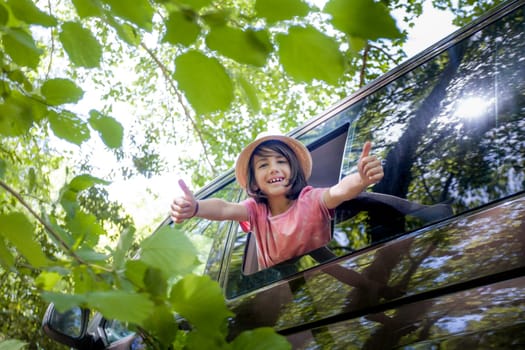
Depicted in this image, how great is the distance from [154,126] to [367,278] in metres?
12.4

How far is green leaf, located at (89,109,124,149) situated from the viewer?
3.43ft

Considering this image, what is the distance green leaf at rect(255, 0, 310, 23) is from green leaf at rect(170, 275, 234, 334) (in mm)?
334

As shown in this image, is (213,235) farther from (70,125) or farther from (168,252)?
(168,252)

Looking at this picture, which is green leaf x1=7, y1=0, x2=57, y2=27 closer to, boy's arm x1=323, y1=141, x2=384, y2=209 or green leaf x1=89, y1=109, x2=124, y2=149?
green leaf x1=89, y1=109, x2=124, y2=149

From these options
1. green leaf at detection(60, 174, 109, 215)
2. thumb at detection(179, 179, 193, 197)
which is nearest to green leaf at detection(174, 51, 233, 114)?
green leaf at detection(60, 174, 109, 215)

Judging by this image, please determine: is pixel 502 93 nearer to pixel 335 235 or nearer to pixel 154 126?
pixel 335 235

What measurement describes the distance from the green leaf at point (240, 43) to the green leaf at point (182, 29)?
3cm

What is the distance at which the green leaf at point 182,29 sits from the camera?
0.84 metres

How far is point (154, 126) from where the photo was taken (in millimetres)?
13555

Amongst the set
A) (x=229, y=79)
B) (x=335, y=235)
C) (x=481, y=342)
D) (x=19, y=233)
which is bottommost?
(x=481, y=342)

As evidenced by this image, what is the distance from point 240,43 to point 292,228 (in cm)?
129

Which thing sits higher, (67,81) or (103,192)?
(103,192)

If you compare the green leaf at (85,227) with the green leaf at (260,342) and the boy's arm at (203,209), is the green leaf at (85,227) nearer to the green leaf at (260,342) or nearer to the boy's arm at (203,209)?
the green leaf at (260,342)

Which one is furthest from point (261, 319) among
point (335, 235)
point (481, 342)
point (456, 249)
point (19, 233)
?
point (19, 233)
